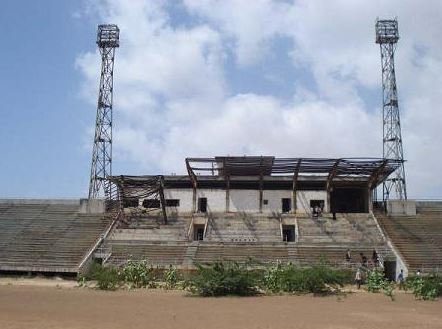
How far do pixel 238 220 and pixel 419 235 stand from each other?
1392cm

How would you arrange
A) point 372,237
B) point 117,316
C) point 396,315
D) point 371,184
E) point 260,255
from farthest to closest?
point 371,184 → point 372,237 → point 260,255 → point 396,315 → point 117,316

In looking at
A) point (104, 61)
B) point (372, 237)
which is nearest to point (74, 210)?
point (104, 61)

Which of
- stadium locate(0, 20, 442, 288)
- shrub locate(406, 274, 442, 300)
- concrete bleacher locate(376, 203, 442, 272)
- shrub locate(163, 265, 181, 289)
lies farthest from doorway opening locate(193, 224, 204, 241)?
shrub locate(406, 274, 442, 300)

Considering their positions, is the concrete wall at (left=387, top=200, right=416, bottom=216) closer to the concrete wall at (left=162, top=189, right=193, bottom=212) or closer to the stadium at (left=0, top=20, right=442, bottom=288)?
the stadium at (left=0, top=20, right=442, bottom=288)

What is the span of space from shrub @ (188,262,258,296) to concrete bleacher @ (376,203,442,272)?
14.6 m

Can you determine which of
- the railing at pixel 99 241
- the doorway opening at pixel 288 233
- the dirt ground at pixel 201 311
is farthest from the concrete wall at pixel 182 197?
the dirt ground at pixel 201 311

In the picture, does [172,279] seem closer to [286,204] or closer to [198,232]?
[198,232]

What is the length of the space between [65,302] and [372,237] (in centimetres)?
2545

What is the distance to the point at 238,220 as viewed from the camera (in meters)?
42.5

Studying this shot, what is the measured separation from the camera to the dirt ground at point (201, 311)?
15.3m

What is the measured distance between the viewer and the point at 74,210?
4584 centimetres

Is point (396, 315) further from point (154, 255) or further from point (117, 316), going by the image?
point (154, 255)

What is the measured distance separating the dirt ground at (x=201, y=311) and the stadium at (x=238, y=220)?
10621 millimetres

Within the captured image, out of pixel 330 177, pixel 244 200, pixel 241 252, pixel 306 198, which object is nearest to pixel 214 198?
pixel 244 200
